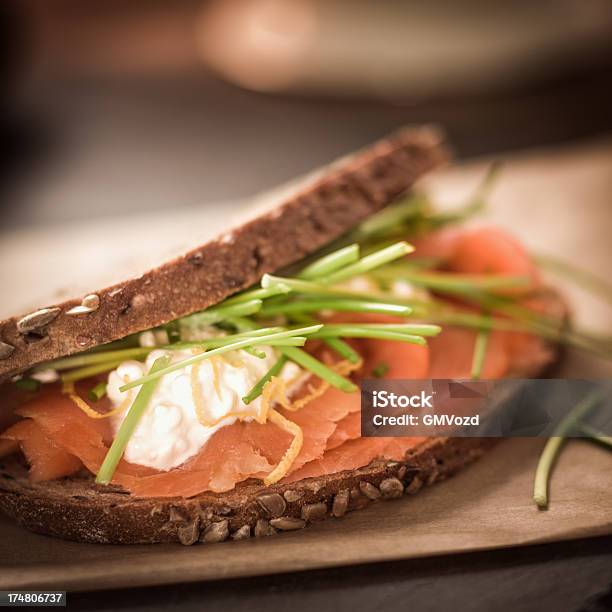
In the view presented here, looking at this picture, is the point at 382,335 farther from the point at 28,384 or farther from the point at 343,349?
the point at 28,384

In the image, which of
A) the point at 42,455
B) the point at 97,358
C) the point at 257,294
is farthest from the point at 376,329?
the point at 42,455

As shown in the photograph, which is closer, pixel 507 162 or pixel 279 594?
pixel 279 594

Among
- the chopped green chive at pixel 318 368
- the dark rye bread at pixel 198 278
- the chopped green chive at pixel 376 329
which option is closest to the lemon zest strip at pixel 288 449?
the chopped green chive at pixel 318 368

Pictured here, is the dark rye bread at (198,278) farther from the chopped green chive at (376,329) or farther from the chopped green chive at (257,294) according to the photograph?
the chopped green chive at (376,329)

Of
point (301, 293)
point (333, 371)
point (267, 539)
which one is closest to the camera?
point (267, 539)

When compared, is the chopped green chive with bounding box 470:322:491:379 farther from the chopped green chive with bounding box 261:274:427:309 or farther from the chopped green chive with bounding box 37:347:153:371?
the chopped green chive with bounding box 37:347:153:371

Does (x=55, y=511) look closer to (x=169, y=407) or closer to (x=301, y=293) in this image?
(x=169, y=407)

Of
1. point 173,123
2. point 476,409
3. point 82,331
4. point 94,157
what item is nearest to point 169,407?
point 82,331
